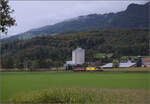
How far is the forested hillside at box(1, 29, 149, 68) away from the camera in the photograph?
2322 inches

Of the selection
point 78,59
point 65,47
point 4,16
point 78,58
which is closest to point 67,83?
point 4,16

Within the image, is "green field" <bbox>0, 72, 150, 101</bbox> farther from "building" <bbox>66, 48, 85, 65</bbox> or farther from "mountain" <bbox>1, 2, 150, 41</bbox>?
"mountain" <bbox>1, 2, 150, 41</bbox>

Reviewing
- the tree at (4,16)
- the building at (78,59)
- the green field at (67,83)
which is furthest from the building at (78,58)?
the tree at (4,16)

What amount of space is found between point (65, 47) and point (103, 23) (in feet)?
296

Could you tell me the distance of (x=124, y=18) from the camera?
134 m

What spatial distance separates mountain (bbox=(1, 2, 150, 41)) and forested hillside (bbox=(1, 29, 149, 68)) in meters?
9.97

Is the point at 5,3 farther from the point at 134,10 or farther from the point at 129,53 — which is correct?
the point at 134,10

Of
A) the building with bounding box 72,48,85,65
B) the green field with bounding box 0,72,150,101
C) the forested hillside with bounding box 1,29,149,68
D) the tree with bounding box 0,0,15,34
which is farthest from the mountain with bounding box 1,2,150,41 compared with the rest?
the tree with bounding box 0,0,15,34

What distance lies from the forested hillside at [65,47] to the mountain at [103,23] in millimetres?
9967

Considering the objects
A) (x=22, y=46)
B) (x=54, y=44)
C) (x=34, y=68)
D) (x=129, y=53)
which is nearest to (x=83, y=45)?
(x=54, y=44)

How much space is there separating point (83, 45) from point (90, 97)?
246 ft

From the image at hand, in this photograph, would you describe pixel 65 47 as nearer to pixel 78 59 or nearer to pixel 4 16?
pixel 78 59

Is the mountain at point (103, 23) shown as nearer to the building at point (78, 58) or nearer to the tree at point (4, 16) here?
the building at point (78, 58)

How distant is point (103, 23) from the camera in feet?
543
